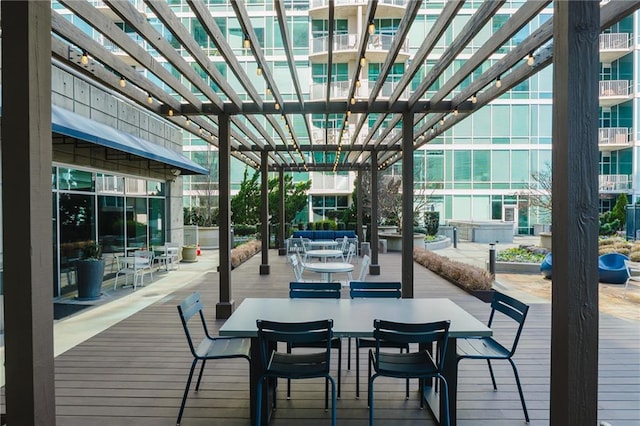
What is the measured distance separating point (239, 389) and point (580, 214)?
134 inches

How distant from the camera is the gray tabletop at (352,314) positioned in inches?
124

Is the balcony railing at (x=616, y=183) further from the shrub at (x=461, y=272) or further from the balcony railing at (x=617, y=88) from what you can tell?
the shrub at (x=461, y=272)

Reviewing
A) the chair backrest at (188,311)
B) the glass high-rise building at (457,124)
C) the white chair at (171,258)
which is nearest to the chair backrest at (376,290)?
the chair backrest at (188,311)

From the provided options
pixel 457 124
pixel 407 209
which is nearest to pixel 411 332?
pixel 407 209

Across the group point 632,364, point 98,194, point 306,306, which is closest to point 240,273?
Result: point 98,194

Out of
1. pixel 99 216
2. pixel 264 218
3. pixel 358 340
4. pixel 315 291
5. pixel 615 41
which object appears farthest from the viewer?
pixel 615 41

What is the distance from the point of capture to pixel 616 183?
2316 centimetres

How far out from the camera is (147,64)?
4469 mm

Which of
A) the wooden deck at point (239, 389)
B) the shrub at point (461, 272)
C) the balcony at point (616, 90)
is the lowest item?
the wooden deck at point (239, 389)

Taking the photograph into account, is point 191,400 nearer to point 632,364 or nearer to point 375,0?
point 375,0

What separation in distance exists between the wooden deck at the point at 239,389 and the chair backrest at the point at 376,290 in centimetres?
82

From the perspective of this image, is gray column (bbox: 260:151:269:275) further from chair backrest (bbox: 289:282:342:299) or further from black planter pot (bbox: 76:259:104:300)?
chair backrest (bbox: 289:282:342:299)

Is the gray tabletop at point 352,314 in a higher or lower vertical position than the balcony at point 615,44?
lower

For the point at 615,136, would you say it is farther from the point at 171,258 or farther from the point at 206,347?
the point at 206,347
